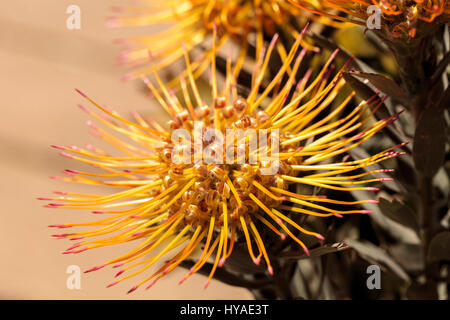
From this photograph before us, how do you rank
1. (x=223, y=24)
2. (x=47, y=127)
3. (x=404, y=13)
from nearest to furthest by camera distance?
1. (x=404, y=13)
2. (x=223, y=24)
3. (x=47, y=127)

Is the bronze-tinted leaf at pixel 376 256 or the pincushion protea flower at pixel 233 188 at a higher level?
the pincushion protea flower at pixel 233 188

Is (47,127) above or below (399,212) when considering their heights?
above

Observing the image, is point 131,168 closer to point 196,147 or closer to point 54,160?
point 196,147

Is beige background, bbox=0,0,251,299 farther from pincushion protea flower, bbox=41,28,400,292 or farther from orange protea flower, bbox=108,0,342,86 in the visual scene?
pincushion protea flower, bbox=41,28,400,292

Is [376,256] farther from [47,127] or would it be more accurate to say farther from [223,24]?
[47,127]

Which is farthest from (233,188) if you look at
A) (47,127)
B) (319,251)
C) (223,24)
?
(47,127)

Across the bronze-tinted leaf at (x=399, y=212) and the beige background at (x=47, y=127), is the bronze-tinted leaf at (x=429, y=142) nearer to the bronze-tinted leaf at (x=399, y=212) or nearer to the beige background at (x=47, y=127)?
the bronze-tinted leaf at (x=399, y=212)

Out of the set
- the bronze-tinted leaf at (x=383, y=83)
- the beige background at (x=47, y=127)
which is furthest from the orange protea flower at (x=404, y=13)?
the beige background at (x=47, y=127)
